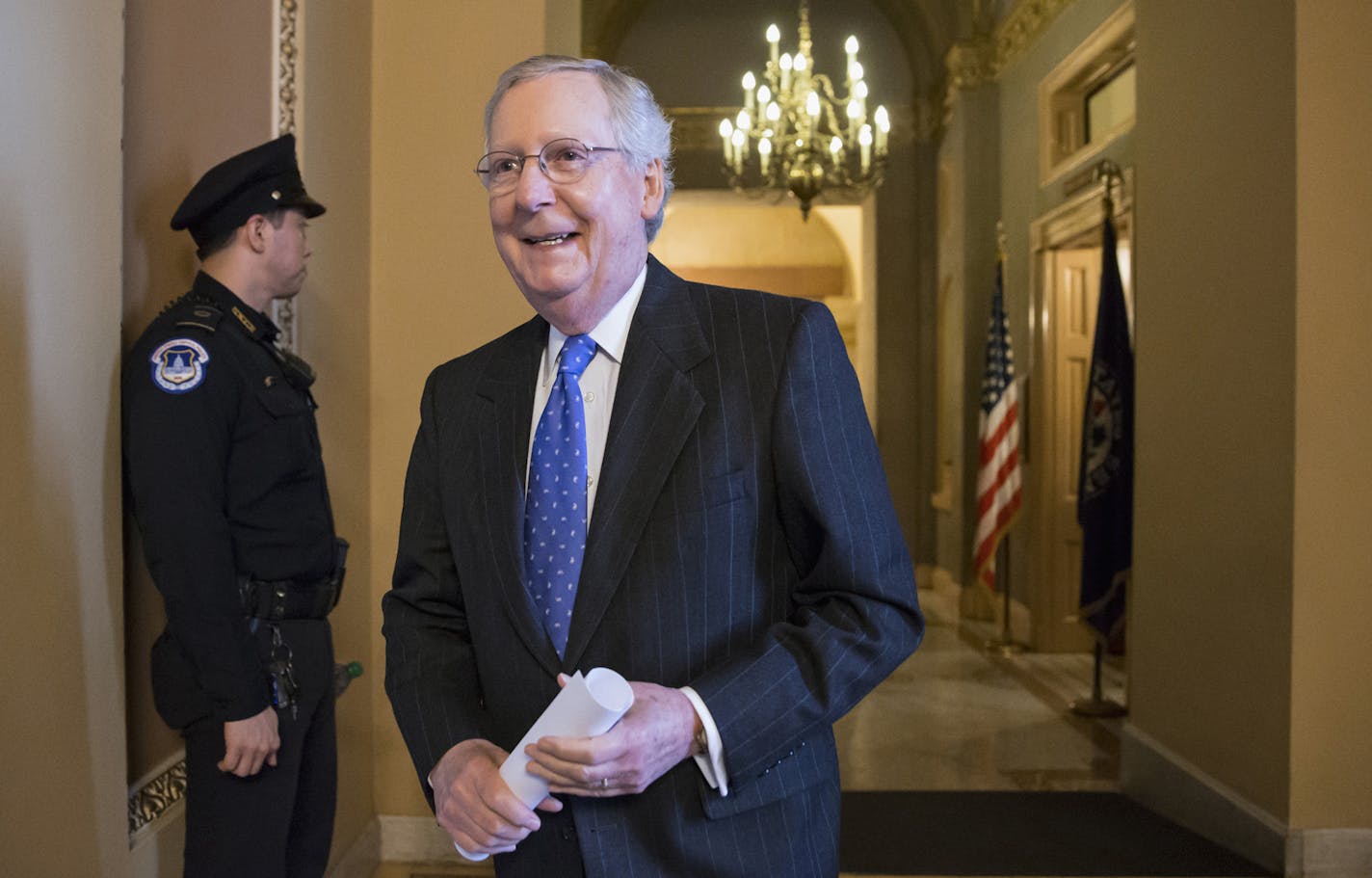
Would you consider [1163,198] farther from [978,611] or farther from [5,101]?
[978,611]

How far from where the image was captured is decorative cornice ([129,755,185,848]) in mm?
2184

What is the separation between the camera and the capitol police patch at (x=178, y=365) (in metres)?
2.08

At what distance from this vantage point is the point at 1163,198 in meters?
4.20

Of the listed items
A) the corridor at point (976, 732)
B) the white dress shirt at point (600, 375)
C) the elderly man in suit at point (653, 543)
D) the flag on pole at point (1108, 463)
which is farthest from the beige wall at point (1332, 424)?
the white dress shirt at point (600, 375)

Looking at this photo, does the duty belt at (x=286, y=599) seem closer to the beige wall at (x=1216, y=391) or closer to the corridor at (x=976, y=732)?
the corridor at (x=976, y=732)

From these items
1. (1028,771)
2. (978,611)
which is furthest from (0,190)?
(978,611)

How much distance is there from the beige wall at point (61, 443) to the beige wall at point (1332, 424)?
10.0ft

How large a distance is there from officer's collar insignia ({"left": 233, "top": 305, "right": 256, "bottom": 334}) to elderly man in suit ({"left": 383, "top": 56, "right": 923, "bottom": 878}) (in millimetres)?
1143

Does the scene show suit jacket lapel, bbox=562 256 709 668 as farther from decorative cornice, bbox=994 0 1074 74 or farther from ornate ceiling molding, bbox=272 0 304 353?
decorative cornice, bbox=994 0 1074 74

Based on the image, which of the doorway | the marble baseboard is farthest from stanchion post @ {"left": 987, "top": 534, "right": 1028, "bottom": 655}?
the marble baseboard

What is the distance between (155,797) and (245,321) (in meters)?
0.95

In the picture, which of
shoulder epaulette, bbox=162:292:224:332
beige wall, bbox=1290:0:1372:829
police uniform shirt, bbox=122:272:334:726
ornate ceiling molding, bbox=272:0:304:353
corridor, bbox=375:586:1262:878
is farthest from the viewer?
corridor, bbox=375:586:1262:878

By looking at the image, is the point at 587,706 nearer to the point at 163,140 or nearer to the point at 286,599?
the point at 286,599

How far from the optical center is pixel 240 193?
2.30 metres
